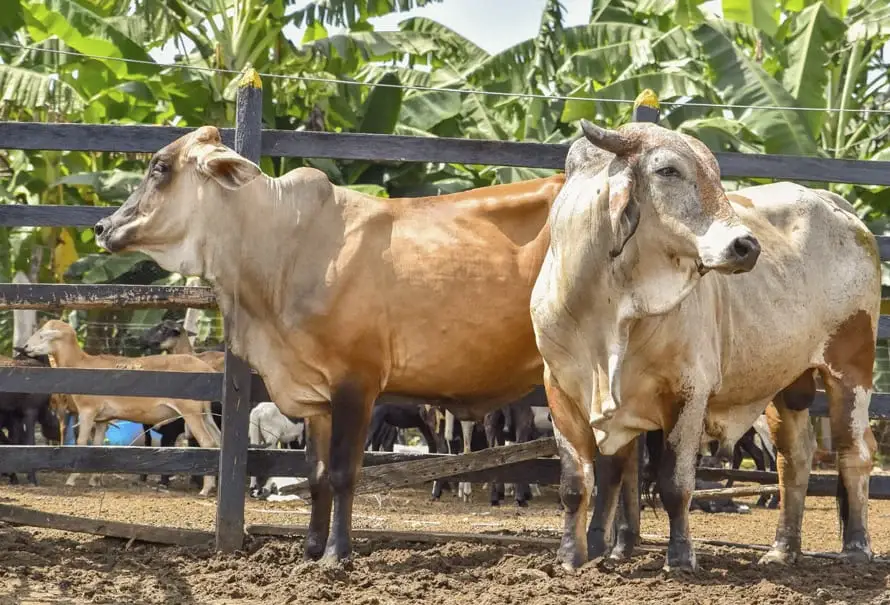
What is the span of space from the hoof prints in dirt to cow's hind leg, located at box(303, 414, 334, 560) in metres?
0.12

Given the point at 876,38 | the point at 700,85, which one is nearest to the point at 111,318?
the point at 700,85

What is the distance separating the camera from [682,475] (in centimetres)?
575

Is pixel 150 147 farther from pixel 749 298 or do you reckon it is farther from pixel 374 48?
pixel 374 48

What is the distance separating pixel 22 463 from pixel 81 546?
0.56 metres

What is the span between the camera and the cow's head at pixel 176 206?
257 inches

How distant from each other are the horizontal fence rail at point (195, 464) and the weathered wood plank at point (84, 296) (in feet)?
2.54

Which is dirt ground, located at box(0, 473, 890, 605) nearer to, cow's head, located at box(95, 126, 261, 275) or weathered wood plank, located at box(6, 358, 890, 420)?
weathered wood plank, located at box(6, 358, 890, 420)

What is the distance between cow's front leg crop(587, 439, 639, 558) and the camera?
20.2 feet

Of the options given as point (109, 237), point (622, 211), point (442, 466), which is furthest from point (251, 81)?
point (622, 211)

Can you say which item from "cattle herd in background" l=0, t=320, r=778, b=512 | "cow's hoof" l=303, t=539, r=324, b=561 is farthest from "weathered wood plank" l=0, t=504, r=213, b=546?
"cattle herd in background" l=0, t=320, r=778, b=512

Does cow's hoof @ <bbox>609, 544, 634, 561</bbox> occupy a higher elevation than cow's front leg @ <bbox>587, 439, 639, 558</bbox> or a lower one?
lower

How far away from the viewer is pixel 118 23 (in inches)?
744

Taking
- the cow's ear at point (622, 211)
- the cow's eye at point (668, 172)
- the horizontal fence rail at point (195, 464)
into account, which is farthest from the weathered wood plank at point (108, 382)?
the cow's eye at point (668, 172)

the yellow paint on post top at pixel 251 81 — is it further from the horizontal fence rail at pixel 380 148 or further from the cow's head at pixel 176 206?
the cow's head at pixel 176 206
